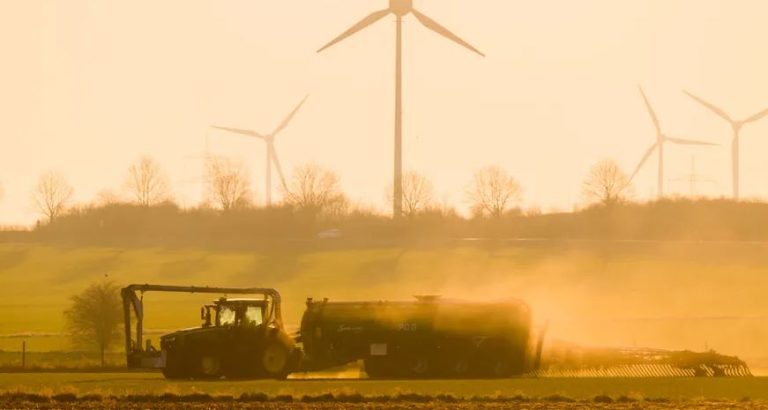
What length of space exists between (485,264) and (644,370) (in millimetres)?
93018

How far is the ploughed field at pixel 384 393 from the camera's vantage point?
5259 centimetres

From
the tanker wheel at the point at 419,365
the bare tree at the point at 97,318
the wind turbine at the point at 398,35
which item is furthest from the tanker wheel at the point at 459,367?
the wind turbine at the point at 398,35

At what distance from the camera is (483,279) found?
153875 millimetres

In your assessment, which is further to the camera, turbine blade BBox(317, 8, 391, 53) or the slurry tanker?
turbine blade BBox(317, 8, 391, 53)

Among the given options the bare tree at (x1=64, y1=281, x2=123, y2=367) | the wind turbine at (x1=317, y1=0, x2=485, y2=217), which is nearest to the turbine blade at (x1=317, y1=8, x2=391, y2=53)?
the wind turbine at (x1=317, y1=0, x2=485, y2=217)

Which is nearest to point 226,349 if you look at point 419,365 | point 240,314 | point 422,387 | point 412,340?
point 240,314

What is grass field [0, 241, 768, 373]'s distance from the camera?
11831 centimetres

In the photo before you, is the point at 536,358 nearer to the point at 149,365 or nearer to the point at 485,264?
the point at 149,365

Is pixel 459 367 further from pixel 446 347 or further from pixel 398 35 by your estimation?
pixel 398 35

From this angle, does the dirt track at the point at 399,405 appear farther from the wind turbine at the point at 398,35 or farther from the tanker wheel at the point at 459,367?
the wind turbine at the point at 398,35

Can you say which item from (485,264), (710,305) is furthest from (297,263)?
(710,305)

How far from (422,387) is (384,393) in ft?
13.5

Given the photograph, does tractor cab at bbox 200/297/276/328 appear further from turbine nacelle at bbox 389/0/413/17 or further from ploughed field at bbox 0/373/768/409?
turbine nacelle at bbox 389/0/413/17

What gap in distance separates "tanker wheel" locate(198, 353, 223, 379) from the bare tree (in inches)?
856
